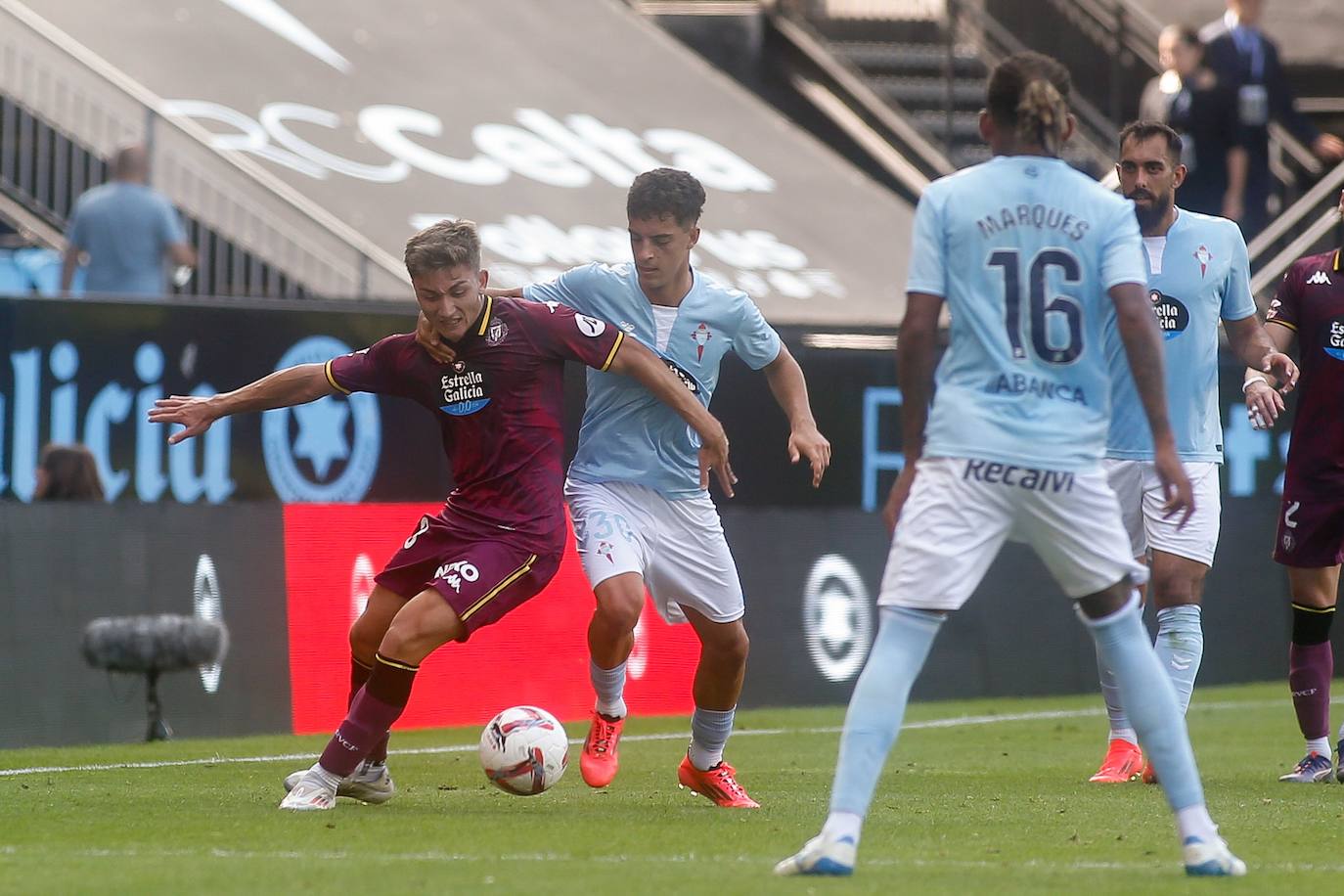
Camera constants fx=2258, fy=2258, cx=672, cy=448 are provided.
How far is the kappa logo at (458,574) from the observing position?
7586 mm

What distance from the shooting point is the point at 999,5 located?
23.4 meters

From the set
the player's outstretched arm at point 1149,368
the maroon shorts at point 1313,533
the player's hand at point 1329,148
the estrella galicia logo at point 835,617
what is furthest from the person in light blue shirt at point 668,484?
the player's hand at point 1329,148

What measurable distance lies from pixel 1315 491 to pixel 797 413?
259cm

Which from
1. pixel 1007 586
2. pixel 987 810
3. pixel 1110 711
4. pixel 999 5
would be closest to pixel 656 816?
pixel 987 810

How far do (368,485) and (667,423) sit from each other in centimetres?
488

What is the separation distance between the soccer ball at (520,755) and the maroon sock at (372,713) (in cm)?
37

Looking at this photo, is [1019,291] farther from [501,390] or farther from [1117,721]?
[1117,721]

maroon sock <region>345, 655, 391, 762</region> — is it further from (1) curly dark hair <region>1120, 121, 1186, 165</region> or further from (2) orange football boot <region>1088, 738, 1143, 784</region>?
(1) curly dark hair <region>1120, 121, 1186, 165</region>

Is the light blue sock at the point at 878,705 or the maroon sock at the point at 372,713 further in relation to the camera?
the maroon sock at the point at 372,713

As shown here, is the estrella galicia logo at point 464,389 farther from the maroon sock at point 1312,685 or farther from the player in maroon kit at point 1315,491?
the maroon sock at point 1312,685

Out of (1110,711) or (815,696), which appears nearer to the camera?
(1110,711)

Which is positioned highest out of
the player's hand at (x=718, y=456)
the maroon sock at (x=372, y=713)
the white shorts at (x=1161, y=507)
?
the player's hand at (x=718, y=456)

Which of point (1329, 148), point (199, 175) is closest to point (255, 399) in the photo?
point (199, 175)

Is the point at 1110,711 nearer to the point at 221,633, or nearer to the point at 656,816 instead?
the point at 656,816
